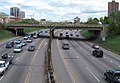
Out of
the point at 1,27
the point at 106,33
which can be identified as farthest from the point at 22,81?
the point at 1,27

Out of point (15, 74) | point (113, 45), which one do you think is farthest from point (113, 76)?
point (113, 45)

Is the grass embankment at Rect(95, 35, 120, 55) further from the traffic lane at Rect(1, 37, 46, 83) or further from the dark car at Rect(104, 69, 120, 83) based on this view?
the dark car at Rect(104, 69, 120, 83)

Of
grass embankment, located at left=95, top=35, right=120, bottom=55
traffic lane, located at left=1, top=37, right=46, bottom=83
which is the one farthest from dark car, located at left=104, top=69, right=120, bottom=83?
grass embankment, located at left=95, top=35, right=120, bottom=55

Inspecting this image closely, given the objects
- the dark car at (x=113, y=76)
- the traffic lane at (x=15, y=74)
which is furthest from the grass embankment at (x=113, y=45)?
the dark car at (x=113, y=76)

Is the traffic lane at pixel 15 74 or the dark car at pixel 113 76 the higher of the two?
the dark car at pixel 113 76

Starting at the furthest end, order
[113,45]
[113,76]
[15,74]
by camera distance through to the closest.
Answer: [113,45] < [15,74] < [113,76]

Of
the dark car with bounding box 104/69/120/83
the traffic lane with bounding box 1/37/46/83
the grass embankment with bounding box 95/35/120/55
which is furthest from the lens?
the grass embankment with bounding box 95/35/120/55

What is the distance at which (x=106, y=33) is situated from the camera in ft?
349

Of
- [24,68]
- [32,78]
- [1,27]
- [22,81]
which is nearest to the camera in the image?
[22,81]

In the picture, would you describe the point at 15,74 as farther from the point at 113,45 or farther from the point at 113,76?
the point at 113,45

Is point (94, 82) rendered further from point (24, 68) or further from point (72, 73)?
point (24, 68)

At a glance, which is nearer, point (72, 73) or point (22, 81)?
point (22, 81)

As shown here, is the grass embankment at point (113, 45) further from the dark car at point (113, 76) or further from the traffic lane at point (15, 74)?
the dark car at point (113, 76)

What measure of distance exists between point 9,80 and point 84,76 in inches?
336
